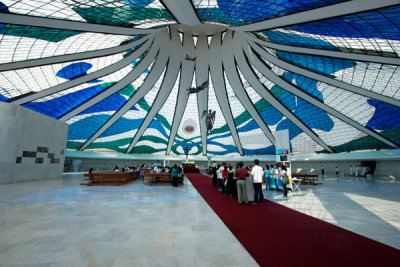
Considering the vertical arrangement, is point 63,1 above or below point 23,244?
above

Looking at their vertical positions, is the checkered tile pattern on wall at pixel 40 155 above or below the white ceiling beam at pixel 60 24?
below

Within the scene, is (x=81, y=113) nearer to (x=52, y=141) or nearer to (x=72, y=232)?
(x=52, y=141)

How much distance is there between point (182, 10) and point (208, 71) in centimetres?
1510

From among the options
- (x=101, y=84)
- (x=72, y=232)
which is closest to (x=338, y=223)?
(x=72, y=232)

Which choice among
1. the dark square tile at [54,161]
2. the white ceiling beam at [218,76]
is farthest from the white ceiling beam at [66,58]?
the white ceiling beam at [218,76]

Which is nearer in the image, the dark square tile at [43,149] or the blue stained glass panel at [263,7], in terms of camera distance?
the blue stained glass panel at [263,7]

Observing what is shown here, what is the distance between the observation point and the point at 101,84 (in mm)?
21719

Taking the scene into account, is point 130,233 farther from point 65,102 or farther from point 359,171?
point 359,171

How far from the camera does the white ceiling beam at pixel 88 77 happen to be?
1848 centimetres

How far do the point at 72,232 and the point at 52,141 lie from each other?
17.5 meters

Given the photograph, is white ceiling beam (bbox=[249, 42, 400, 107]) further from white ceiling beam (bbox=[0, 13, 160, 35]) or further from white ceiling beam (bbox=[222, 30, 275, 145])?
white ceiling beam (bbox=[0, 13, 160, 35])

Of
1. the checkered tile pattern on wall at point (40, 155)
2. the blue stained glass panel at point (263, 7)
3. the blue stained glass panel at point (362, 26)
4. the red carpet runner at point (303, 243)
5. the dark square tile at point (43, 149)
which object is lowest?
the red carpet runner at point (303, 243)

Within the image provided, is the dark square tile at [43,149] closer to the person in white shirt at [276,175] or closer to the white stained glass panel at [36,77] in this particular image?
the white stained glass panel at [36,77]

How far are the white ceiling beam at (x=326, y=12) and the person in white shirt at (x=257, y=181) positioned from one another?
32.8 ft
